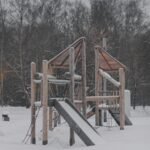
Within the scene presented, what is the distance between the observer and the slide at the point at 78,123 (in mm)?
11539

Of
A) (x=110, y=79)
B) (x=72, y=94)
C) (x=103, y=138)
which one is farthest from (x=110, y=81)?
(x=103, y=138)

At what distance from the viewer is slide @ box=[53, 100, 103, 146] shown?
37.9 feet

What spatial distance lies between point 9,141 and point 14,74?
2731 cm

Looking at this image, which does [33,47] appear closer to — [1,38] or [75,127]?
[1,38]

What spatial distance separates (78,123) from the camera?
12.2m

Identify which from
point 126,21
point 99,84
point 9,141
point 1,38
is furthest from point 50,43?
point 9,141

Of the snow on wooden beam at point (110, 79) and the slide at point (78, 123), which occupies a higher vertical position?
the snow on wooden beam at point (110, 79)

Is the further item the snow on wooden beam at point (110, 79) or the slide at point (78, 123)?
the snow on wooden beam at point (110, 79)

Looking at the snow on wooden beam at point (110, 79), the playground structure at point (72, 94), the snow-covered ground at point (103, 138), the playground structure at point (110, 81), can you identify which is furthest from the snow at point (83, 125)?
the snow on wooden beam at point (110, 79)

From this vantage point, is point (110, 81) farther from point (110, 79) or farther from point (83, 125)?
point (83, 125)

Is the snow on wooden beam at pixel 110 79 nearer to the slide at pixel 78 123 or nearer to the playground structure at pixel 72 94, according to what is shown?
the playground structure at pixel 72 94

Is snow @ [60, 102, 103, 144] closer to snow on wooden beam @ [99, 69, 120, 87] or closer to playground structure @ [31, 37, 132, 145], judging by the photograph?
playground structure @ [31, 37, 132, 145]

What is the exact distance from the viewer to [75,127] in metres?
12.1

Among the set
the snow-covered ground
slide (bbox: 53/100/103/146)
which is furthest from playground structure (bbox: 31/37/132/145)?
the snow-covered ground
